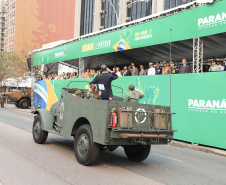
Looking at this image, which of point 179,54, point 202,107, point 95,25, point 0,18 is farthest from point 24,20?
point 202,107

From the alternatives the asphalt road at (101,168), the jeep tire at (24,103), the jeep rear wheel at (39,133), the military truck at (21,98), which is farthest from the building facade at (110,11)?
the asphalt road at (101,168)

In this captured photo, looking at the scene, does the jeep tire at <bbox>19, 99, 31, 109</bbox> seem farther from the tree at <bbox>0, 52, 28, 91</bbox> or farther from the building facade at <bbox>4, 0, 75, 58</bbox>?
the building facade at <bbox>4, 0, 75, 58</bbox>

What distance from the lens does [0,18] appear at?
107688 mm

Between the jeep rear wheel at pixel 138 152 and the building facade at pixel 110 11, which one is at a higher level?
the building facade at pixel 110 11

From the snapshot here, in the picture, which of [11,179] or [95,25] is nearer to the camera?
[11,179]

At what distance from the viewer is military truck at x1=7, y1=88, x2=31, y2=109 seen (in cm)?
2892

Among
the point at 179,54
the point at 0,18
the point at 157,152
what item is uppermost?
the point at 0,18

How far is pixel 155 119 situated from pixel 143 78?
6.67 meters

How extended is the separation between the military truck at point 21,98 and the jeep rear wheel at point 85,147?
24441 millimetres

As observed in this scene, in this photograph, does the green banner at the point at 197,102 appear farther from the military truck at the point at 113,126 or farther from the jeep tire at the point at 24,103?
the jeep tire at the point at 24,103

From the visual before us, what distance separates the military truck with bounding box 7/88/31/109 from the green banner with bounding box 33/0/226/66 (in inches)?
517

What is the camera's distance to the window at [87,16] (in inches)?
1743

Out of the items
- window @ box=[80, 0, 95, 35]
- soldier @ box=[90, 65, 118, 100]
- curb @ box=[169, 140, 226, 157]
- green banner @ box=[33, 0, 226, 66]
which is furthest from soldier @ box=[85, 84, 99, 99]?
window @ box=[80, 0, 95, 35]

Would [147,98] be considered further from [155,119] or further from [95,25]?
[95,25]
